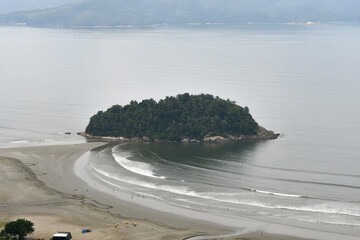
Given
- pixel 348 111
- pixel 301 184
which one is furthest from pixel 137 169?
pixel 348 111

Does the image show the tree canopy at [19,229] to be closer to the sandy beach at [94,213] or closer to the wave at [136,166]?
the sandy beach at [94,213]

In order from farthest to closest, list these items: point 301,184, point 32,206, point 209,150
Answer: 1. point 209,150
2. point 301,184
3. point 32,206

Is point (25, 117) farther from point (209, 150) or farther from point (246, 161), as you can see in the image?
point (246, 161)

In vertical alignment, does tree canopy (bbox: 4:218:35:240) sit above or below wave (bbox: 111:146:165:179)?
below

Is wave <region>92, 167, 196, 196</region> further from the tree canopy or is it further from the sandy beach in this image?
the tree canopy

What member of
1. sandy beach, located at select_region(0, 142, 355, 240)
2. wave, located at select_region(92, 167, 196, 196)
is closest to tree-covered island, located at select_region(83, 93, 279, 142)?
sandy beach, located at select_region(0, 142, 355, 240)

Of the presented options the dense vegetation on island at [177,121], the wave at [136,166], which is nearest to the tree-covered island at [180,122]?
the dense vegetation on island at [177,121]

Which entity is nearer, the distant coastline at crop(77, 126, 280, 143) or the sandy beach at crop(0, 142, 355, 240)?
the sandy beach at crop(0, 142, 355, 240)
